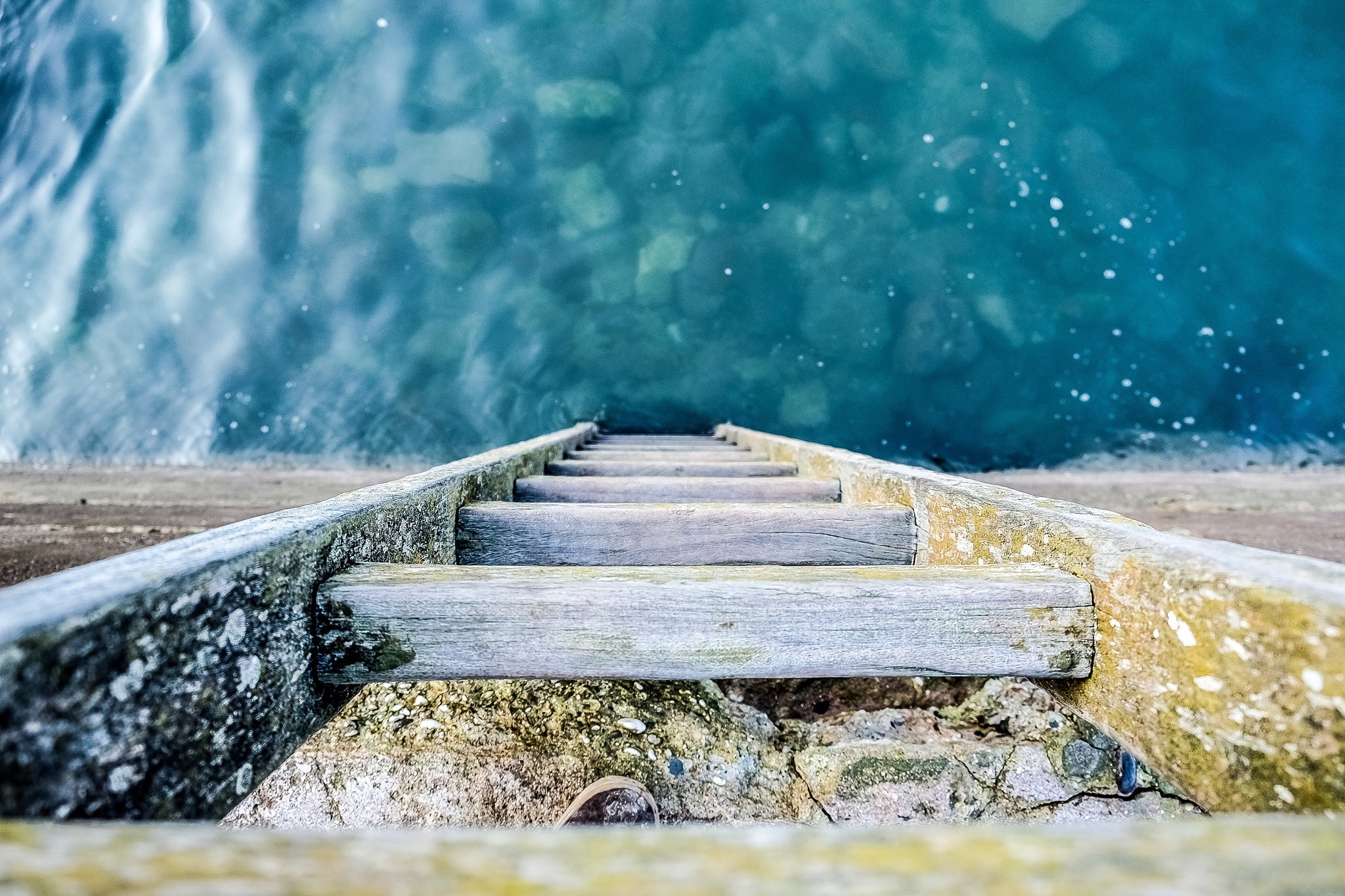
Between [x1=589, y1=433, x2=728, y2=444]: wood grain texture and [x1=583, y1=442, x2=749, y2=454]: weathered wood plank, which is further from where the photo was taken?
[x1=589, y1=433, x2=728, y2=444]: wood grain texture

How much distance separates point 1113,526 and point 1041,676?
0.76ft

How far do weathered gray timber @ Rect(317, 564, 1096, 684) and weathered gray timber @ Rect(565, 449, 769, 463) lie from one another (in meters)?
1.82

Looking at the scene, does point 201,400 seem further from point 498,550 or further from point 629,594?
point 629,594

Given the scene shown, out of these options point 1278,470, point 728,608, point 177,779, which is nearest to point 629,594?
point 728,608

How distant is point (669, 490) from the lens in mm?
1978

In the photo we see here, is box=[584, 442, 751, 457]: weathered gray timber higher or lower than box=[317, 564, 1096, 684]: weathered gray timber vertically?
higher

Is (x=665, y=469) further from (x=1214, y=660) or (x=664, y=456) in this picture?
(x=1214, y=660)

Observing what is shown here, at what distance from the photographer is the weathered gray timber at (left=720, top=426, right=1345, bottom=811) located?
54 cm

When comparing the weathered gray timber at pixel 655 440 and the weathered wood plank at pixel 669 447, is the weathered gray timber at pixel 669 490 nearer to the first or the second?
the weathered wood plank at pixel 669 447

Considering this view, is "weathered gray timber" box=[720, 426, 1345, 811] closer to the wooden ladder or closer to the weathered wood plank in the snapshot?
the wooden ladder

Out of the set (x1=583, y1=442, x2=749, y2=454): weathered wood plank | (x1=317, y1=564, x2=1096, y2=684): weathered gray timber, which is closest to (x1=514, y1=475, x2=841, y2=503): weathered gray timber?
(x1=317, y1=564, x2=1096, y2=684): weathered gray timber

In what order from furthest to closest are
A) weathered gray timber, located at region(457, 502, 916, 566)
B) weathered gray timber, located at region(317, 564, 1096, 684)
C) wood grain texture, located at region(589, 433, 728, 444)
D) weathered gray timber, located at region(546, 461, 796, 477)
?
wood grain texture, located at region(589, 433, 728, 444) < weathered gray timber, located at region(546, 461, 796, 477) < weathered gray timber, located at region(457, 502, 916, 566) < weathered gray timber, located at region(317, 564, 1096, 684)

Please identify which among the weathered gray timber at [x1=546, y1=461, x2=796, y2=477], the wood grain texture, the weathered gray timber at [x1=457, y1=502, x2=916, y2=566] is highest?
the wood grain texture

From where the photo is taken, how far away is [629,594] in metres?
0.82
